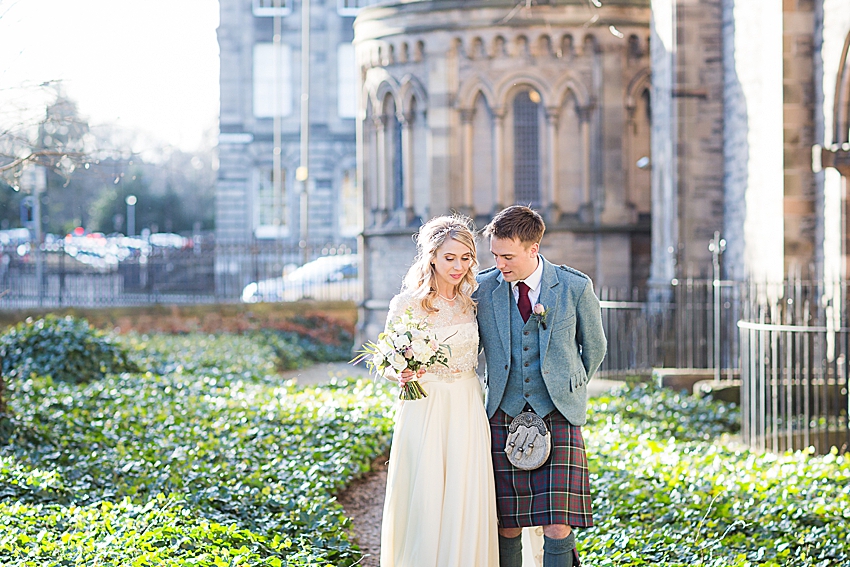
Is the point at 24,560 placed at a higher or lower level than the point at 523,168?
lower

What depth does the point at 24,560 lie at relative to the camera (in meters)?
5.41

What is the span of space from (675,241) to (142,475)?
10166 millimetres

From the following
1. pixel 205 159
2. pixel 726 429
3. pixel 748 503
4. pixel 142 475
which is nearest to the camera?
pixel 748 503

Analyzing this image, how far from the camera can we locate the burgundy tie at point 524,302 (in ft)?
16.9

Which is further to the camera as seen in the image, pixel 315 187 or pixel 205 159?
pixel 205 159

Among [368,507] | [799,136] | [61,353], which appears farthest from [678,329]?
[61,353]

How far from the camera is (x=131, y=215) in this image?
189 ft

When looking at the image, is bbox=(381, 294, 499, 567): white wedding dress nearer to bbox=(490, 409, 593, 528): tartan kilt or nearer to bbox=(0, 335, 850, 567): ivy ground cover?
bbox=(490, 409, 593, 528): tartan kilt

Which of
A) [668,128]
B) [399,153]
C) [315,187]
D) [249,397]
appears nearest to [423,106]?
[399,153]

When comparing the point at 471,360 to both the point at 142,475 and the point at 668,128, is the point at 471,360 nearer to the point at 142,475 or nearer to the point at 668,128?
the point at 142,475

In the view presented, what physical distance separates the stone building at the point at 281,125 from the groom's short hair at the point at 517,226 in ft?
125

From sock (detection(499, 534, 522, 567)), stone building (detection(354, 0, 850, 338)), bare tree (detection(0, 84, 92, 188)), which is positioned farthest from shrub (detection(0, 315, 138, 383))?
sock (detection(499, 534, 522, 567))

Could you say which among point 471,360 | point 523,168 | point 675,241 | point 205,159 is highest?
point 205,159

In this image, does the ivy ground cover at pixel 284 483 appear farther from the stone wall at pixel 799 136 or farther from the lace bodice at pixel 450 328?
the stone wall at pixel 799 136
